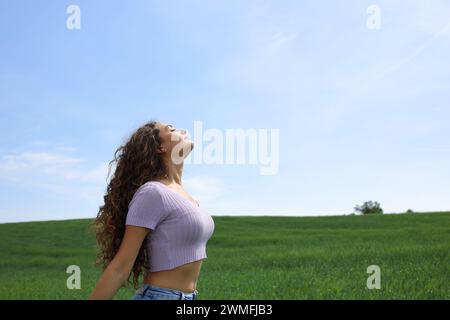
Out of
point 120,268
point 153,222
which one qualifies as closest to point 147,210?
point 153,222

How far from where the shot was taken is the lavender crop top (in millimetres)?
4012

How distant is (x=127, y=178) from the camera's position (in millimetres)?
4613

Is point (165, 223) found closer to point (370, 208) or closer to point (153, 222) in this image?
point (153, 222)

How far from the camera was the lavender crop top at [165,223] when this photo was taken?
4.01 m

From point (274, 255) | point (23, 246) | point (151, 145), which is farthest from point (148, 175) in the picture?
point (23, 246)

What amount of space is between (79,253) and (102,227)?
27249 millimetres

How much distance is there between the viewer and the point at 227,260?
21312 millimetres

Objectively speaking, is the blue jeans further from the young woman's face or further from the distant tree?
the distant tree

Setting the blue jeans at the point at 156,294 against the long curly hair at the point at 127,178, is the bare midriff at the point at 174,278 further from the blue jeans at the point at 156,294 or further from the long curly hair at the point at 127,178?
the long curly hair at the point at 127,178

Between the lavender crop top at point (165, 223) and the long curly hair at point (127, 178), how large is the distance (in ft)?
1.19

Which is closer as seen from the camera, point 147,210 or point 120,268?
point 120,268

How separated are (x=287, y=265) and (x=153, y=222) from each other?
15115 millimetres
